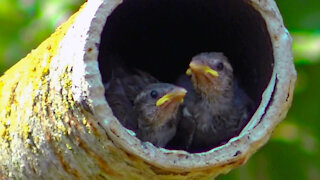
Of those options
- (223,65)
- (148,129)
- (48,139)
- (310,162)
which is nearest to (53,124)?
(48,139)

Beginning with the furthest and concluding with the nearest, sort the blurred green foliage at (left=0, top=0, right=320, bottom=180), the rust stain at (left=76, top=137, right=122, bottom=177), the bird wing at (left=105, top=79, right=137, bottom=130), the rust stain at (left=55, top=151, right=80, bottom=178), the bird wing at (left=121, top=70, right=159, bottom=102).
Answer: the blurred green foliage at (left=0, top=0, right=320, bottom=180)
the bird wing at (left=121, top=70, right=159, bottom=102)
the bird wing at (left=105, top=79, right=137, bottom=130)
the rust stain at (left=55, top=151, right=80, bottom=178)
the rust stain at (left=76, top=137, right=122, bottom=177)

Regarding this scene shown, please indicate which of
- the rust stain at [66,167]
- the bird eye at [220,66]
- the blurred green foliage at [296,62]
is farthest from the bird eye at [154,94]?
the blurred green foliage at [296,62]

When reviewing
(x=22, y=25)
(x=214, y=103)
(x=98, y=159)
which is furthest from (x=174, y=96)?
(x=22, y=25)

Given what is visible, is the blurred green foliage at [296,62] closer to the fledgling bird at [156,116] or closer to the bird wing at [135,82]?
the bird wing at [135,82]

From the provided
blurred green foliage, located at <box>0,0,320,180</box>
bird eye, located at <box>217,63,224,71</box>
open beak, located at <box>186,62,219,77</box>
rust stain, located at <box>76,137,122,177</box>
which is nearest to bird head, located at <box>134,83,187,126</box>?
open beak, located at <box>186,62,219,77</box>

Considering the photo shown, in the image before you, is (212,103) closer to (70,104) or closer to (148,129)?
(148,129)

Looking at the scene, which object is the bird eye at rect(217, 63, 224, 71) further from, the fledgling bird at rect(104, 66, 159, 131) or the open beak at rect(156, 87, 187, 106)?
the fledgling bird at rect(104, 66, 159, 131)
